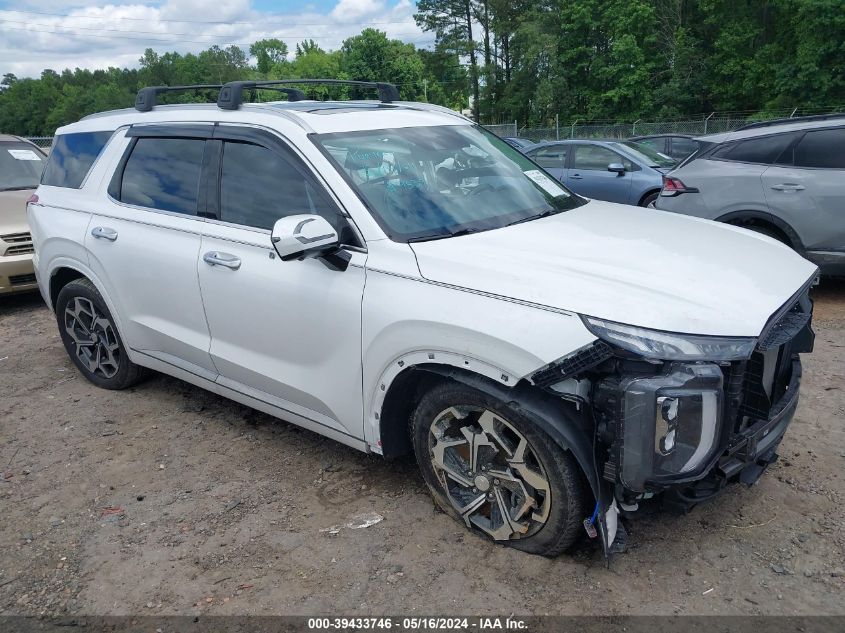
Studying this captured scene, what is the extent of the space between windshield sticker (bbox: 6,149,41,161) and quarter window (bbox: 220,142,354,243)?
21.4 ft

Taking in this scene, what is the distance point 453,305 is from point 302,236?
710 millimetres

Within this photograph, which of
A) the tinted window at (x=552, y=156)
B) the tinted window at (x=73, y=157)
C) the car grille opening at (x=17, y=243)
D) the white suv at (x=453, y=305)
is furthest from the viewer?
the tinted window at (x=552, y=156)

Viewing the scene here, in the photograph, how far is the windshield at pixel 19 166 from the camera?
831 centimetres

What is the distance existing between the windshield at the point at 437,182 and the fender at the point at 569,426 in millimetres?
840

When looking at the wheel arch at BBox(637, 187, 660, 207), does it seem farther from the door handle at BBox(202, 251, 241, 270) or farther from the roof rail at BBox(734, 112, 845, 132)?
the door handle at BBox(202, 251, 241, 270)

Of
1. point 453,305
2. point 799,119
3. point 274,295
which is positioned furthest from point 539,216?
point 799,119

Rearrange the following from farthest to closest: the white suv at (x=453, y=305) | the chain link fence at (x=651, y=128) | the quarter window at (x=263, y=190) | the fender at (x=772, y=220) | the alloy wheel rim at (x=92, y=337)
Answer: the chain link fence at (x=651, y=128) < the fender at (x=772, y=220) < the alloy wheel rim at (x=92, y=337) < the quarter window at (x=263, y=190) < the white suv at (x=453, y=305)

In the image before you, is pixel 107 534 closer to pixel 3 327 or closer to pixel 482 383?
pixel 482 383

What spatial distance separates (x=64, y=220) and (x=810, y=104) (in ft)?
118

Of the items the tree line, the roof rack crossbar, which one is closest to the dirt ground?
the roof rack crossbar

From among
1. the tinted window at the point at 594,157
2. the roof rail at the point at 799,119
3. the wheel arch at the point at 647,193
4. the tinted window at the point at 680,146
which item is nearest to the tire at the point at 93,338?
the roof rail at the point at 799,119

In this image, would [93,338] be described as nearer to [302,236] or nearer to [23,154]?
[302,236]

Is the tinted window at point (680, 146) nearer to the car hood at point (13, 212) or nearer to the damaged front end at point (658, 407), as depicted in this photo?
the car hood at point (13, 212)

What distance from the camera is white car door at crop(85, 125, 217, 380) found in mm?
3801
